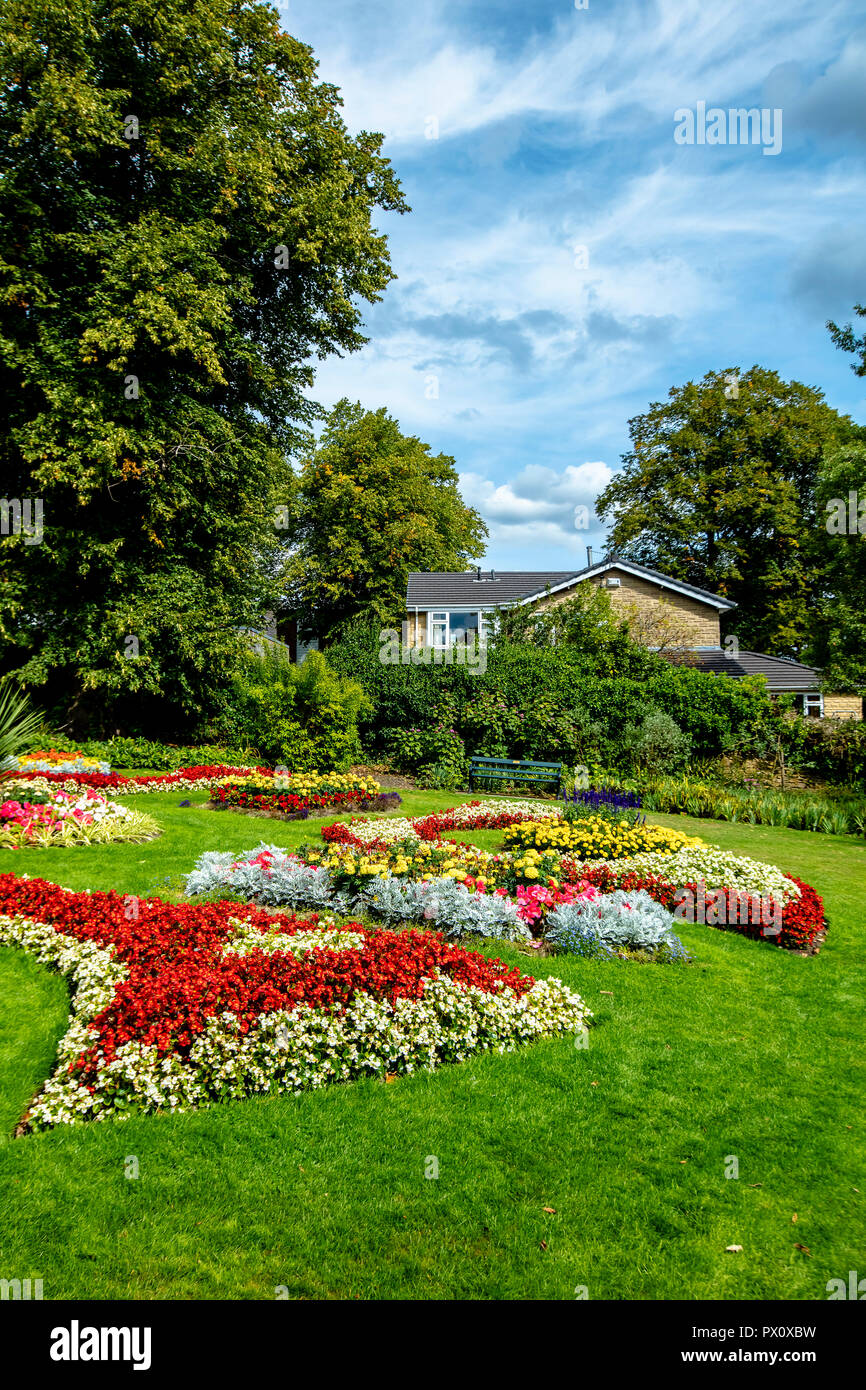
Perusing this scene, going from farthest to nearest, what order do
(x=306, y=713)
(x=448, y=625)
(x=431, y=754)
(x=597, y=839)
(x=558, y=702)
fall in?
(x=448, y=625)
(x=431, y=754)
(x=558, y=702)
(x=306, y=713)
(x=597, y=839)

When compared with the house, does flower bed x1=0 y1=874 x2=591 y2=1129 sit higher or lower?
lower

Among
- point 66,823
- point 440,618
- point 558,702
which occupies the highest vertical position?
point 440,618

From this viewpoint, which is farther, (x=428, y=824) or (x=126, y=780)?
(x=126, y=780)

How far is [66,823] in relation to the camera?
350 inches

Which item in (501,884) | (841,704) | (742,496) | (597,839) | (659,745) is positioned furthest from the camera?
(742,496)

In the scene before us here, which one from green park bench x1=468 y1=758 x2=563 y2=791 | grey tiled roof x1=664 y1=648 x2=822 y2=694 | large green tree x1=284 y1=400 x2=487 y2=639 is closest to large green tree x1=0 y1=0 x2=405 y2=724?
green park bench x1=468 y1=758 x2=563 y2=791

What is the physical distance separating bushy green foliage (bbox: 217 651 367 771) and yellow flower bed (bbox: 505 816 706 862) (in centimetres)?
562

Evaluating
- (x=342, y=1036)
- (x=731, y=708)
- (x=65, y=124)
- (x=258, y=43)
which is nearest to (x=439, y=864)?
(x=342, y=1036)

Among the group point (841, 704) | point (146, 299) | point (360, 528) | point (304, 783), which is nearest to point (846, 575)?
point (841, 704)

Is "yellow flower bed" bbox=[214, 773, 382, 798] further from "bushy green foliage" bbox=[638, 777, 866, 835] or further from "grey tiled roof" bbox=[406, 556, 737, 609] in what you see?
"grey tiled roof" bbox=[406, 556, 737, 609]

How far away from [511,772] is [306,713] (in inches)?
Result: 175

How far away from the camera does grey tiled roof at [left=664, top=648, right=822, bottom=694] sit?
24422 mm

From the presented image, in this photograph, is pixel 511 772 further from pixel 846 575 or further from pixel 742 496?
pixel 742 496

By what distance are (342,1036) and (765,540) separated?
1317 inches
